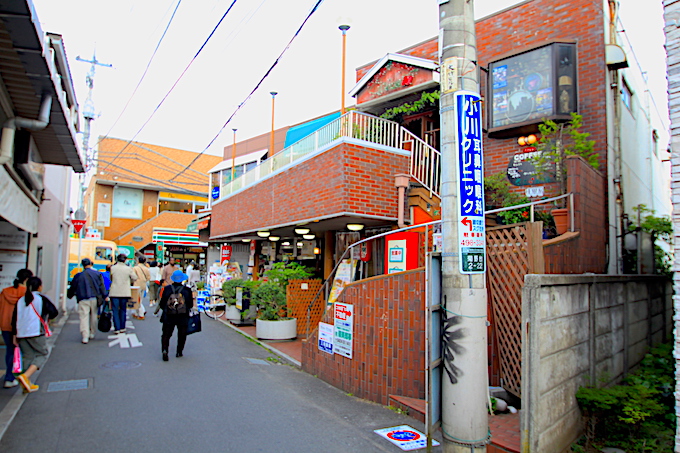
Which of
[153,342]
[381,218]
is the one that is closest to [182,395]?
[153,342]

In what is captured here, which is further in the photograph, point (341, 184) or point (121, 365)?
point (341, 184)

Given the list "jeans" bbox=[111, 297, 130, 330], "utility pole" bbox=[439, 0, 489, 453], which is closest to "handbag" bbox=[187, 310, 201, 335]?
"jeans" bbox=[111, 297, 130, 330]

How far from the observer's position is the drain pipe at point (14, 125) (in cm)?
676

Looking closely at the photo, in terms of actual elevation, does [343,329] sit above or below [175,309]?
below

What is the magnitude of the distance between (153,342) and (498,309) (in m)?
7.83

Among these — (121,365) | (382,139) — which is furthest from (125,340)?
(382,139)

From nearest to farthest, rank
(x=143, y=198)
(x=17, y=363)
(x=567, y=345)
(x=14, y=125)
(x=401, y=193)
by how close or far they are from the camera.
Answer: (x=567, y=345) < (x=17, y=363) < (x=14, y=125) < (x=401, y=193) < (x=143, y=198)

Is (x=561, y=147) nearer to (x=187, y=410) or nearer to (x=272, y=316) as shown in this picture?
(x=272, y=316)

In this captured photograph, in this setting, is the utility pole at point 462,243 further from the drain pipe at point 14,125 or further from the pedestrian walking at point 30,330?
the drain pipe at point 14,125

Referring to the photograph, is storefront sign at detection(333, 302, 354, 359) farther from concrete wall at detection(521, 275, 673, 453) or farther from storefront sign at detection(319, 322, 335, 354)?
concrete wall at detection(521, 275, 673, 453)

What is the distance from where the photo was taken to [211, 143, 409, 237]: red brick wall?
957 centimetres

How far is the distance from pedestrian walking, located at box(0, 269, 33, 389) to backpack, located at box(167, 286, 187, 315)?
2393mm

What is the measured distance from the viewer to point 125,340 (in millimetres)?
10344

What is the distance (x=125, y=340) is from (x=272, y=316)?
332 cm
